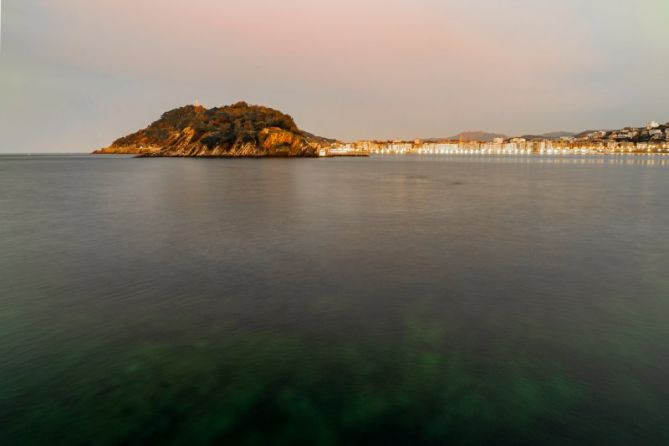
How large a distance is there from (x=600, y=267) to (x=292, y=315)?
494 inches

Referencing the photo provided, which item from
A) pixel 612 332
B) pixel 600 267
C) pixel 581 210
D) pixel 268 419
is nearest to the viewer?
pixel 268 419

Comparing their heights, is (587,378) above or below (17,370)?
below

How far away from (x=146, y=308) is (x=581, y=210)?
32337 millimetres

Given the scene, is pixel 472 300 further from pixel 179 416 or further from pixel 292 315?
pixel 179 416

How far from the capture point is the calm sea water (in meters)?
6.31

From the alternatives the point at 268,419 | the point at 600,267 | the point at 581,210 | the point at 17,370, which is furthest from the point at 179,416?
the point at 581,210

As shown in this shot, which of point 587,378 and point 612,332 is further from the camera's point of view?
point 612,332

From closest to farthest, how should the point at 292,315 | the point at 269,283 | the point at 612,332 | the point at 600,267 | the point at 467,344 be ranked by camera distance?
the point at 467,344 → the point at 612,332 → the point at 292,315 → the point at 269,283 → the point at 600,267

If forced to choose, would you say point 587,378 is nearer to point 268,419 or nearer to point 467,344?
point 467,344

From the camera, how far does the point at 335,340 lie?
896 cm

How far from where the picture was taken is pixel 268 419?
6379 millimetres

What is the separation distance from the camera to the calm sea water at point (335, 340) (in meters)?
6.31

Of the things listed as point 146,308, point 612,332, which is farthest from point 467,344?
point 146,308

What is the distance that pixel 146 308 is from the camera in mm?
10969
